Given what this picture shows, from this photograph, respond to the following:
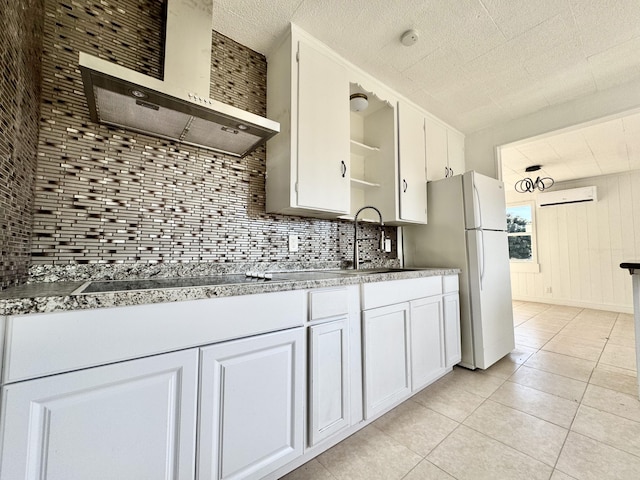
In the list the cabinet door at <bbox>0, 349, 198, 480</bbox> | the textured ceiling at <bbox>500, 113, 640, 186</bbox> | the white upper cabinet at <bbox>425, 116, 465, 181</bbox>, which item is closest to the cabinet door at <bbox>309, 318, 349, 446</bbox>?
the cabinet door at <bbox>0, 349, 198, 480</bbox>

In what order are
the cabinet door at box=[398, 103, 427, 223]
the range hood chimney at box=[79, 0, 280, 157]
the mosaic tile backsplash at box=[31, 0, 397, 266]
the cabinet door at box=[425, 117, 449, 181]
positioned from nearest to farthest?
1. the range hood chimney at box=[79, 0, 280, 157]
2. the mosaic tile backsplash at box=[31, 0, 397, 266]
3. the cabinet door at box=[398, 103, 427, 223]
4. the cabinet door at box=[425, 117, 449, 181]

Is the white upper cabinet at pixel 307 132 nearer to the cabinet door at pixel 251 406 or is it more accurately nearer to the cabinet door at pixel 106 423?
the cabinet door at pixel 251 406

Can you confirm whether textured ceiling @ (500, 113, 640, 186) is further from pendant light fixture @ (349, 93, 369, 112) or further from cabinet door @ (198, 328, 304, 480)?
cabinet door @ (198, 328, 304, 480)

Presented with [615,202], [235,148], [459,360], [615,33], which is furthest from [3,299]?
[615,202]

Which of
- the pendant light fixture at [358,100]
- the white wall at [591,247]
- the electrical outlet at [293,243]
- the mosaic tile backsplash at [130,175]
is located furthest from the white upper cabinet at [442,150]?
the white wall at [591,247]

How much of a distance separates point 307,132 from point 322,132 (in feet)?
0.43

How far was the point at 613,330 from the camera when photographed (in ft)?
11.8

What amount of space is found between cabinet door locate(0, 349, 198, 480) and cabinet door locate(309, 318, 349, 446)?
0.51 metres

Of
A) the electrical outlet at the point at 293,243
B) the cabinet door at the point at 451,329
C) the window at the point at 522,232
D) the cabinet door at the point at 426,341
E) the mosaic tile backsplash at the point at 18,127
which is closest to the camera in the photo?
the mosaic tile backsplash at the point at 18,127

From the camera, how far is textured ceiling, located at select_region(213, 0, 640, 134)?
5.35 ft

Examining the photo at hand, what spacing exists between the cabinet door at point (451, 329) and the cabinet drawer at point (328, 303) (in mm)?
1125

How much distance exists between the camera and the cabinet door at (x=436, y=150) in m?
2.75

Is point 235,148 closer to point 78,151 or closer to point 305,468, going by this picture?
point 78,151

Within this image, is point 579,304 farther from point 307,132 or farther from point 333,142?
point 307,132
